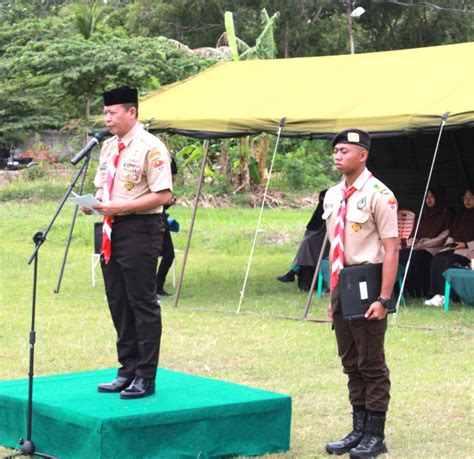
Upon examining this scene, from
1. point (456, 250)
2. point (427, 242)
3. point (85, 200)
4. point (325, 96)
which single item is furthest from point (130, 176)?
point (427, 242)

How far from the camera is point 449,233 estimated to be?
12.4 m

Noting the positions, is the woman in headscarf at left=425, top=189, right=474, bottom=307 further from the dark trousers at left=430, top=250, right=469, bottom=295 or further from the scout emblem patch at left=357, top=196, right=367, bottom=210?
the scout emblem patch at left=357, top=196, right=367, bottom=210

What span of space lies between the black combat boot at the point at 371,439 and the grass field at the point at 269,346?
10.9 inches

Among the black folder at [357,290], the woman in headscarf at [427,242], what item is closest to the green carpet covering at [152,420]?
the black folder at [357,290]

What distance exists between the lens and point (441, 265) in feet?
38.0

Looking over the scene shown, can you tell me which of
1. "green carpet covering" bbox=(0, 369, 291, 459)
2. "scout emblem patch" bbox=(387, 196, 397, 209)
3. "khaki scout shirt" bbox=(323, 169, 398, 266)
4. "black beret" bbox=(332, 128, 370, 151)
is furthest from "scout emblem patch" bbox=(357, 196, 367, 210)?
"green carpet covering" bbox=(0, 369, 291, 459)

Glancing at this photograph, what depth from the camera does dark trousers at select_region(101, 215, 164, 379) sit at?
18.7ft

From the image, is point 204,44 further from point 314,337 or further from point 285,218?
point 314,337

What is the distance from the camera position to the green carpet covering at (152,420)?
5.34 meters

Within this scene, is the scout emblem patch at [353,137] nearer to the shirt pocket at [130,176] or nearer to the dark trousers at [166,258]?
the shirt pocket at [130,176]

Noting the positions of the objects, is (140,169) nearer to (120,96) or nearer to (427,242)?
(120,96)

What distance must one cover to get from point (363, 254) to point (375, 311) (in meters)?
0.30

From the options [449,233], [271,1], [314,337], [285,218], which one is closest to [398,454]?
[314,337]

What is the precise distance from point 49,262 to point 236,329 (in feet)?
20.3
